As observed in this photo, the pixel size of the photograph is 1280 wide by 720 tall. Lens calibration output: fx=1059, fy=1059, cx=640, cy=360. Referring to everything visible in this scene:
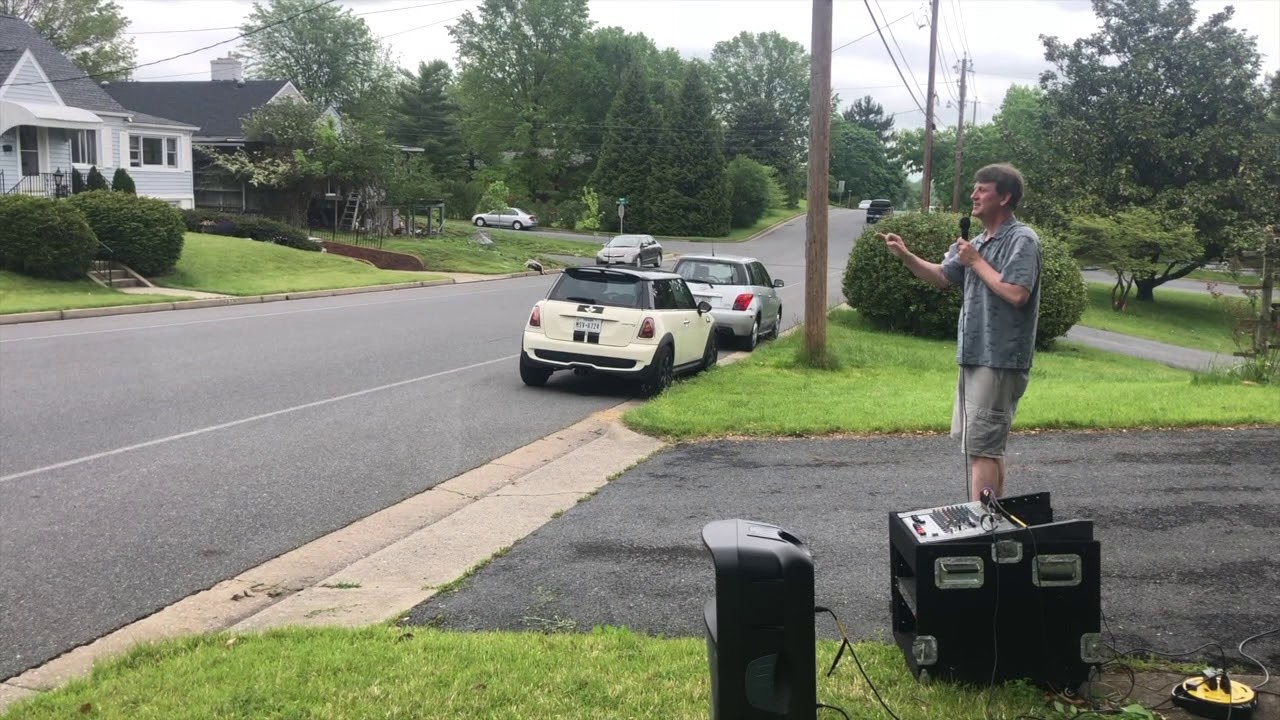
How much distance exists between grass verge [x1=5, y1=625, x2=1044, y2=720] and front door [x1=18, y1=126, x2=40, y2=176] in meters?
37.1

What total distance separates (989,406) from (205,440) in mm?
6847

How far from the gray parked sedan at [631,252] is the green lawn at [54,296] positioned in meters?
21.7

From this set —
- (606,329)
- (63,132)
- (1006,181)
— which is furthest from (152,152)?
(1006,181)

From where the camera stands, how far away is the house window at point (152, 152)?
138 feet

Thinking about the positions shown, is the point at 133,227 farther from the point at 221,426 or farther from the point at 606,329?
the point at 221,426

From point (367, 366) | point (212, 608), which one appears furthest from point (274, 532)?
point (367, 366)

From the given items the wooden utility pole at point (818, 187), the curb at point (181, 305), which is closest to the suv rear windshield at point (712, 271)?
the wooden utility pole at point (818, 187)

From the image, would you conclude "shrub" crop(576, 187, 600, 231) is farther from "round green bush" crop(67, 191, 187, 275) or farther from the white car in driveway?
"round green bush" crop(67, 191, 187, 275)

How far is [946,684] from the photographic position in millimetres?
3836

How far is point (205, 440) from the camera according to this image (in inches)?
360

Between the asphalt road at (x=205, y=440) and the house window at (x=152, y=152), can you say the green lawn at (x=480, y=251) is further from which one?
the asphalt road at (x=205, y=440)

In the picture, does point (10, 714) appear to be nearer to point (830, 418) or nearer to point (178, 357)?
point (830, 418)

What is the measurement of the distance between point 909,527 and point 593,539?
2.72 meters

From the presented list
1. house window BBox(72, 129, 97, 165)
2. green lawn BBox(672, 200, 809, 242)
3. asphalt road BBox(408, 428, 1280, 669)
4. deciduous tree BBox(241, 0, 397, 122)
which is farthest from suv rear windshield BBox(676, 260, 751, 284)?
deciduous tree BBox(241, 0, 397, 122)
